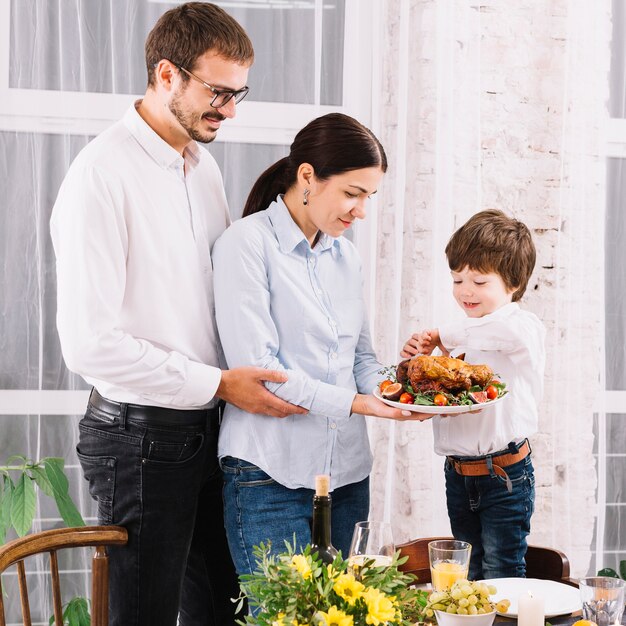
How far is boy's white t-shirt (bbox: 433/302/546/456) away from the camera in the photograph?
7.15 feet

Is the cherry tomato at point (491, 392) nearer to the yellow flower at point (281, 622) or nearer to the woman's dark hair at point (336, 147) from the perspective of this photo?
the woman's dark hair at point (336, 147)

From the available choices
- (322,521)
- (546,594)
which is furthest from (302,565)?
(546,594)

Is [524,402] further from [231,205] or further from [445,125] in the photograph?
[231,205]

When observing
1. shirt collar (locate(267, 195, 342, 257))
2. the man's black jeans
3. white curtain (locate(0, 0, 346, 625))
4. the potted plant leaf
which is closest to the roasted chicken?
shirt collar (locate(267, 195, 342, 257))

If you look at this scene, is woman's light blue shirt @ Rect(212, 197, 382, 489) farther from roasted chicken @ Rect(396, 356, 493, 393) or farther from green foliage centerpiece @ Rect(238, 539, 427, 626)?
green foliage centerpiece @ Rect(238, 539, 427, 626)

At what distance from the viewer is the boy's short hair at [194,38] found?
1887 millimetres

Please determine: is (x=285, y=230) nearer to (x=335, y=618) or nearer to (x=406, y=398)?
(x=406, y=398)

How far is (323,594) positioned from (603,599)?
606 millimetres

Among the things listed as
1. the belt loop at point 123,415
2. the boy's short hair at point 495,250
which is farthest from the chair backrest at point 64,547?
the boy's short hair at point 495,250

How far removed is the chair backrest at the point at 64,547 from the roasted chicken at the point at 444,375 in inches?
30.3

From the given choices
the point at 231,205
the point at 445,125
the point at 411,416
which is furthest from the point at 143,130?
the point at 445,125

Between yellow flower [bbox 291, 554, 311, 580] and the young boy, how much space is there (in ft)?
4.01

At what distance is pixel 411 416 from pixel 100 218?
84 centimetres

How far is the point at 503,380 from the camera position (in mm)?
2238
